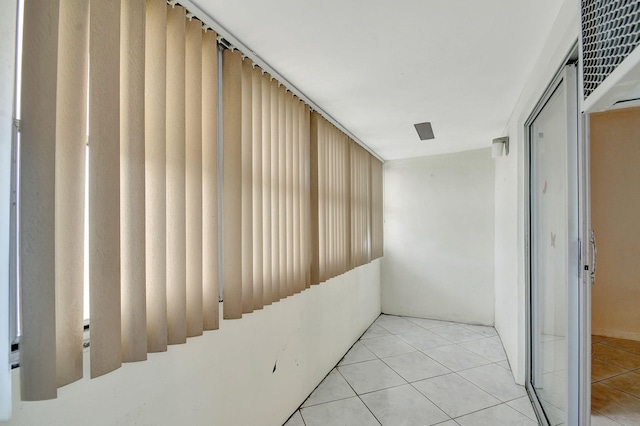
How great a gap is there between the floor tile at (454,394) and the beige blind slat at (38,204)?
8.31 ft

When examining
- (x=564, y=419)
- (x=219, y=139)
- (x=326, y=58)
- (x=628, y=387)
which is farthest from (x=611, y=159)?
(x=219, y=139)

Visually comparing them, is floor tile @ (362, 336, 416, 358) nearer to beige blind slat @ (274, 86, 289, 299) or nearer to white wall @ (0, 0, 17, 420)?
beige blind slat @ (274, 86, 289, 299)

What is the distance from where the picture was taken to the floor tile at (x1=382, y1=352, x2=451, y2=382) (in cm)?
285

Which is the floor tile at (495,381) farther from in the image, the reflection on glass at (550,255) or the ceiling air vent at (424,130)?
the ceiling air vent at (424,130)

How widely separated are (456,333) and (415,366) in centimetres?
126

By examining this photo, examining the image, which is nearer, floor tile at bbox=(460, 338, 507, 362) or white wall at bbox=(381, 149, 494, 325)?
floor tile at bbox=(460, 338, 507, 362)

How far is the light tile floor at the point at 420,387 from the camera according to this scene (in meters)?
2.21

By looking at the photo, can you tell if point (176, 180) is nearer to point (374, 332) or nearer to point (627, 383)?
point (374, 332)

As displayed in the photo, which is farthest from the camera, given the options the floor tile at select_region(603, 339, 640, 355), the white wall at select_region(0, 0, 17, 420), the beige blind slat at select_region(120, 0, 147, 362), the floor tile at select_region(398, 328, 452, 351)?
the floor tile at select_region(398, 328, 452, 351)

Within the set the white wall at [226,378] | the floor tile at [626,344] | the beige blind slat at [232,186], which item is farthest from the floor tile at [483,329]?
the beige blind slat at [232,186]

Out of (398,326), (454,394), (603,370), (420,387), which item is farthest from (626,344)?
(420,387)

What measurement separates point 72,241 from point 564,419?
7.96 feet

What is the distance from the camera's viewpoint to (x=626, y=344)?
328 cm

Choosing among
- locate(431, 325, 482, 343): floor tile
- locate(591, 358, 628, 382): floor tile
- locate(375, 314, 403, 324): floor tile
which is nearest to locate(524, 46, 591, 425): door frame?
locate(591, 358, 628, 382): floor tile
